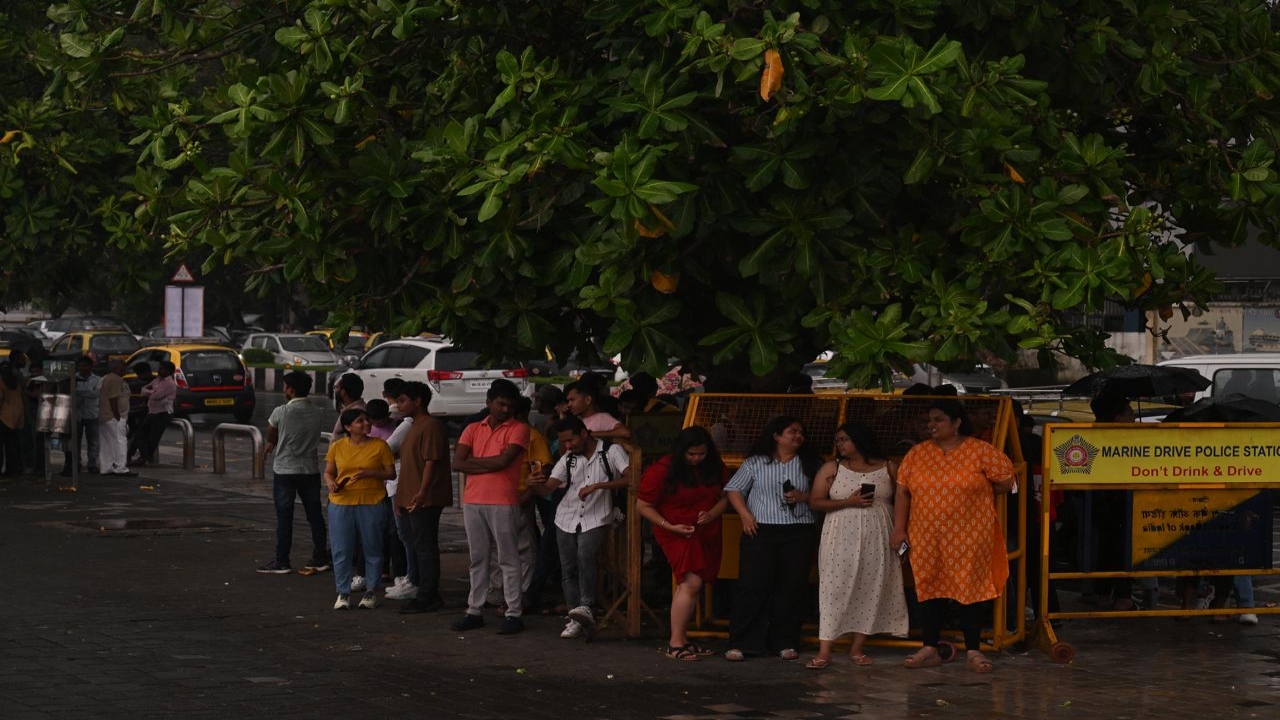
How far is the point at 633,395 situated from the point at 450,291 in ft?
10.2

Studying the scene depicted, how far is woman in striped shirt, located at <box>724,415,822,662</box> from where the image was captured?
36.3ft

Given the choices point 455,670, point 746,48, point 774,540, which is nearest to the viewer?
point 746,48

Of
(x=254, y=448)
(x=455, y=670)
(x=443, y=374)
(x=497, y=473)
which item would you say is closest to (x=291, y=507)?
(x=497, y=473)

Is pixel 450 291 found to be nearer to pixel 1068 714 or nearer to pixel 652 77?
pixel 652 77

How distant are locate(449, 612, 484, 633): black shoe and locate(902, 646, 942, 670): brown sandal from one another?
287cm

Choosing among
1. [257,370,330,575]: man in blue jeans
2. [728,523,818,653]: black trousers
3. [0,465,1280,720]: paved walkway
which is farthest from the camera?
[257,370,330,575]: man in blue jeans

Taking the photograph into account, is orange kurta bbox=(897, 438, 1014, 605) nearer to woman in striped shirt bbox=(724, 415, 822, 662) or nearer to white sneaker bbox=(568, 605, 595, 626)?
woman in striped shirt bbox=(724, 415, 822, 662)

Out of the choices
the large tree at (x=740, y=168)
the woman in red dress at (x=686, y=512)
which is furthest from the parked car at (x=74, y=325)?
the woman in red dress at (x=686, y=512)

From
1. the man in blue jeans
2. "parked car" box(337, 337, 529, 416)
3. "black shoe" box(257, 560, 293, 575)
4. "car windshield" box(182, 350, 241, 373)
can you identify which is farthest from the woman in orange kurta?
"car windshield" box(182, 350, 241, 373)

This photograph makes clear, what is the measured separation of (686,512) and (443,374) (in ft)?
70.9

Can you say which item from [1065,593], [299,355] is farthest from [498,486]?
[299,355]

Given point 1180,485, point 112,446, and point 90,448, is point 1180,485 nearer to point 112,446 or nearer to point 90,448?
point 112,446

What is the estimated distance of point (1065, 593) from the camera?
552 inches

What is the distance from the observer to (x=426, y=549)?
504 inches
